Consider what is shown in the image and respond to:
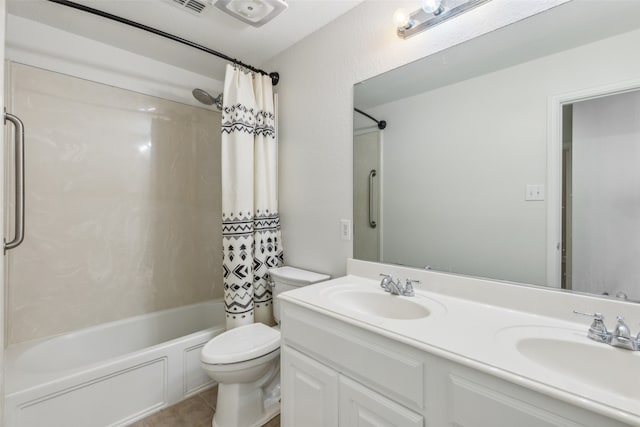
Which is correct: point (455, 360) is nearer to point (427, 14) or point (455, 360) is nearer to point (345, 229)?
point (345, 229)

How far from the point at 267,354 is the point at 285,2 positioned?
191cm

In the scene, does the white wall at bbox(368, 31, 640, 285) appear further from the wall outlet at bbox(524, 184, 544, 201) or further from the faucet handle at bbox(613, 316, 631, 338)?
the faucet handle at bbox(613, 316, 631, 338)

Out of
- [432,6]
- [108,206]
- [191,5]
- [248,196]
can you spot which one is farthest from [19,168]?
[432,6]

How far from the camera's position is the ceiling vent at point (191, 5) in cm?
151

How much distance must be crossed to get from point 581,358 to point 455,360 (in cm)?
40

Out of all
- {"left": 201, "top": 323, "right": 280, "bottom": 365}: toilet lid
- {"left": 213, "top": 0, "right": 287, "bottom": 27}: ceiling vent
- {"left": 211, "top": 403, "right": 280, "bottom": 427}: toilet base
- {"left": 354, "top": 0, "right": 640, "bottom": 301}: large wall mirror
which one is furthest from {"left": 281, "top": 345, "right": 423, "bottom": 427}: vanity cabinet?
{"left": 213, "top": 0, "right": 287, "bottom": 27}: ceiling vent

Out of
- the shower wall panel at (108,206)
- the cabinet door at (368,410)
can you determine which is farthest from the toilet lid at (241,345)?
the shower wall panel at (108,206)

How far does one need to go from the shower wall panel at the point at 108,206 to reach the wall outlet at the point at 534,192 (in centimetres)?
232

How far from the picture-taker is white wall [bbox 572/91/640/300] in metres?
0.87

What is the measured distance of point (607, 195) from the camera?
0.91 metres

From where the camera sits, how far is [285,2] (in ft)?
4.93

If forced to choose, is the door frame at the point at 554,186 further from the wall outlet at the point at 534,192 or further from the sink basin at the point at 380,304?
the sink basin at the point at 380,304

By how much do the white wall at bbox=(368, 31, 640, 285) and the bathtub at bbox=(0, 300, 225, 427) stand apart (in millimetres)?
1483

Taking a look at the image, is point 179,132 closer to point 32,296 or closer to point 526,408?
point 32,296
